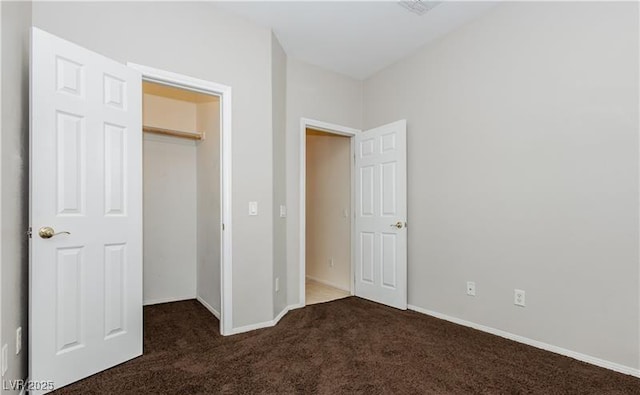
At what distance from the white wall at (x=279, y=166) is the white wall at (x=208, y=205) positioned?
23.8 inches

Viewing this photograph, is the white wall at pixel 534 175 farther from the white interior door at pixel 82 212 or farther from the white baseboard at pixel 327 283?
the white interior door at pixel 82 212

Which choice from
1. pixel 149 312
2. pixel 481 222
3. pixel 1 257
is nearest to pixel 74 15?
pixel 1 257

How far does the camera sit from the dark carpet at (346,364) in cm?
196

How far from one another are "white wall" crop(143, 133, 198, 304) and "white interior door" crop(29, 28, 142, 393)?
1.62 metres

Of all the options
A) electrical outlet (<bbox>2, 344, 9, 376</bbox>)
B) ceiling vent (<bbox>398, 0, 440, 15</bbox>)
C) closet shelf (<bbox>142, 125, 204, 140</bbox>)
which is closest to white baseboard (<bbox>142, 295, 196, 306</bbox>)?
closet shelf (<bbox>142, 125, 204, 140</bbox>)

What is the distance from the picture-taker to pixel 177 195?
158 inches

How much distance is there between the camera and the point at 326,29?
10.3 ft

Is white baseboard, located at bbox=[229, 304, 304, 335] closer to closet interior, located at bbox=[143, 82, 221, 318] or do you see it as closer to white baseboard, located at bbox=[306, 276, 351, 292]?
closet interior, located at bbox=[143, 82, 221, 318]

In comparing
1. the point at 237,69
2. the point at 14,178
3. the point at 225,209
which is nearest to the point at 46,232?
the point at 14,178

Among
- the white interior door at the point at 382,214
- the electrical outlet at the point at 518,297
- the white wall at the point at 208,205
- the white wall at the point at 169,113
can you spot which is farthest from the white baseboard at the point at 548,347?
the white wall at the point at 169,113

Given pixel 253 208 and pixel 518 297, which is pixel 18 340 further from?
pixel 518 297

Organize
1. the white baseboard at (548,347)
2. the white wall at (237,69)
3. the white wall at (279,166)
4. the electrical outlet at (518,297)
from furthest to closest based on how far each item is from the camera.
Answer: the white wall at (279,166) < the electrical outlet at (518,297) < the white wall at (237,69) < the white baseboard at (548,347)

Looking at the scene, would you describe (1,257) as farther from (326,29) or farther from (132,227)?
(326,29)

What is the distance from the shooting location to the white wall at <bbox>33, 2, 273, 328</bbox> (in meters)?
2.46
